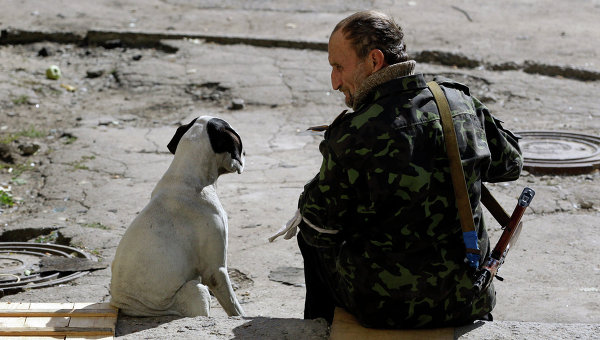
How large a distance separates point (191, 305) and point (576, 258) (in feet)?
8.22

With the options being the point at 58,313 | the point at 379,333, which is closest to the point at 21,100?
the point at 58,313

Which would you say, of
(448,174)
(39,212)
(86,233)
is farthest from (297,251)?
(448,174)

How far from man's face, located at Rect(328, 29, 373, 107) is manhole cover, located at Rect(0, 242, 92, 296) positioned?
2500mm

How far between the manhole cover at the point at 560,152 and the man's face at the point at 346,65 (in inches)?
147

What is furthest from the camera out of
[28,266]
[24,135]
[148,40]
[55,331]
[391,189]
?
[148,40]

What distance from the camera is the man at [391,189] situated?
282 centimetres

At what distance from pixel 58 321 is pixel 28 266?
4.89 feet

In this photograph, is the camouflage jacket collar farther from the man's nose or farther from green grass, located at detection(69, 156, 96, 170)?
green grass, located at detection(69, 156, 96, 170)

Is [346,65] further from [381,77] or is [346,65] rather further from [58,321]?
[58,321]

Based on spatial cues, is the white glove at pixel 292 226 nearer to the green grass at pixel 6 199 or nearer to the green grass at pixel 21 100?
the green grass at pixel 6 199

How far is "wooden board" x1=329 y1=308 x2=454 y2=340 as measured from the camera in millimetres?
3037

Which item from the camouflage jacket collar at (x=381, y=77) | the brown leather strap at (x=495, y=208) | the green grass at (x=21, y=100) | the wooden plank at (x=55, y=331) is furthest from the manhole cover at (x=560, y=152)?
the green grass at (x=21, y=100)

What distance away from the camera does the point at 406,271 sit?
295 centimetres

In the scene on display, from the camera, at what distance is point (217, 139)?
3.85 meters
